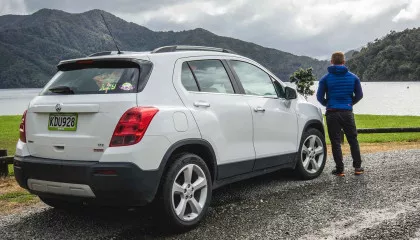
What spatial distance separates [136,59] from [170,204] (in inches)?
58.5

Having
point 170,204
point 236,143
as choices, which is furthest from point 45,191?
point 236,143

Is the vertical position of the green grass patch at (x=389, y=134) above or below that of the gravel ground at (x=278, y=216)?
below

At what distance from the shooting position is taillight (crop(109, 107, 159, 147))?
408cm

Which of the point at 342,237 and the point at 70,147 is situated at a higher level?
the point at 70,147

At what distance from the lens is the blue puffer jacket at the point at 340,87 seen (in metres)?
7.32

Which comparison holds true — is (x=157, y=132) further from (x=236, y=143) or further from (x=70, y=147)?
(x=236, y=143)

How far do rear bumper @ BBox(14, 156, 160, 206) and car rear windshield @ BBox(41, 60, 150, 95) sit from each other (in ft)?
2.41

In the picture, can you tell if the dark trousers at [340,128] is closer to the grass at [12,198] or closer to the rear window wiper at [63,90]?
the rear window wiper at [63,90]

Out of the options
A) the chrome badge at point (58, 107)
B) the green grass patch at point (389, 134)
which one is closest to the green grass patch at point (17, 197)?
the chrome badge at point (58, 107)

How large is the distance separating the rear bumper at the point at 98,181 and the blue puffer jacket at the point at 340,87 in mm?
4157

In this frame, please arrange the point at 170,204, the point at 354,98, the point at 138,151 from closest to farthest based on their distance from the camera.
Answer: the point at 138,151, the point at 170,204, the point at 354,98

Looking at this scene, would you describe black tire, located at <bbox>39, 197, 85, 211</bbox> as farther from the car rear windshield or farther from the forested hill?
the forested hill

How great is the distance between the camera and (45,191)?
4.39 meters

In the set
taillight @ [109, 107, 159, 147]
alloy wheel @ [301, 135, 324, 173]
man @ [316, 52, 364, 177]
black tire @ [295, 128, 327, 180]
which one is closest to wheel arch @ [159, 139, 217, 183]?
taillight @ [109, 107, 159, 147]
